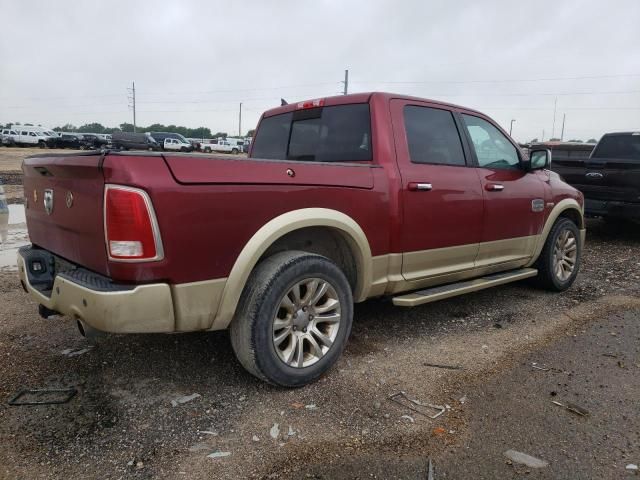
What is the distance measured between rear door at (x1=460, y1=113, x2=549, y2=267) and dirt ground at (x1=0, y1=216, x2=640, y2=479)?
2.19ft

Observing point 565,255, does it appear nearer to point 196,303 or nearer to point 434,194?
point 434,194

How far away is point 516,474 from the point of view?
2377 mm

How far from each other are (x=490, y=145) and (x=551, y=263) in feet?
4.90

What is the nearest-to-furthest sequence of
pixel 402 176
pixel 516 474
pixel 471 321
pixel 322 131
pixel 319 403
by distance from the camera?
pixel 516 474 < pixel 319 403 < pixel 402 176 < pixel 322 131 < pixel 471 321

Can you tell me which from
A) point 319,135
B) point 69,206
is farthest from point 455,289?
point 69,206

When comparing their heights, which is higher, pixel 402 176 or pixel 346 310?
pixel 402 176

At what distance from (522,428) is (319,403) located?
1117mm

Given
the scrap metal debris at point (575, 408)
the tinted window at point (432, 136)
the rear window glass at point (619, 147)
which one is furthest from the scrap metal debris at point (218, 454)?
the rear window glass at point (619, 147)

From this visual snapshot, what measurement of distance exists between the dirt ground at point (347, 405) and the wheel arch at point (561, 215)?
83 cm

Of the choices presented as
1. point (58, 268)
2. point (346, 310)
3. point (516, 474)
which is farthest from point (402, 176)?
point (58, 268)

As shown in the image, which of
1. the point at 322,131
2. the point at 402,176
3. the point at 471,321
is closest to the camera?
the point at 402,176

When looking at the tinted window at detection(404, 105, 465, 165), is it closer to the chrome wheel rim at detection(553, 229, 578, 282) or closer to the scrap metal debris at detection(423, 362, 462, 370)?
the scrap metal debris at detection(423, 362, 462, 370)

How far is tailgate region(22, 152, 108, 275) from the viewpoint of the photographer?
2.61 m

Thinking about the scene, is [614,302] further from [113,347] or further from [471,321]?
[113,347]
